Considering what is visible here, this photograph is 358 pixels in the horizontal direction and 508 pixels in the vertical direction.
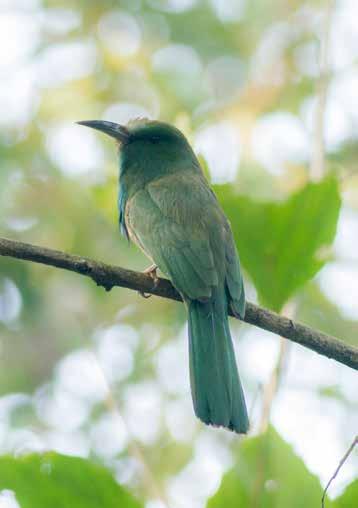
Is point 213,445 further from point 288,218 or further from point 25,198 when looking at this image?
point 288,218

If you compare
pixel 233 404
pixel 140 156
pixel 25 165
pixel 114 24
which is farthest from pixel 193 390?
pixel 114 24

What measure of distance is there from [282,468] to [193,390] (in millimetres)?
1423

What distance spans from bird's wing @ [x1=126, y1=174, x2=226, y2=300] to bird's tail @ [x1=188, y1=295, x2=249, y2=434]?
0.28ft

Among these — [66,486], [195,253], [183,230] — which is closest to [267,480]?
[66,486]

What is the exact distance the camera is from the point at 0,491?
1628mm

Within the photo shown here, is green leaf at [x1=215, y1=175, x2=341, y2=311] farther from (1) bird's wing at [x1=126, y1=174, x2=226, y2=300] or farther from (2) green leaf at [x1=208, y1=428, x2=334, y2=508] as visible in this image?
(1) bird's wing at [x1=126, y1=174, x2=226, y2=300]

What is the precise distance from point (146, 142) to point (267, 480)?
3.13 m

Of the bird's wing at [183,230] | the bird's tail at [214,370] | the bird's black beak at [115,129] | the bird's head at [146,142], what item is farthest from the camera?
→ the bird's black beak at [115,129]

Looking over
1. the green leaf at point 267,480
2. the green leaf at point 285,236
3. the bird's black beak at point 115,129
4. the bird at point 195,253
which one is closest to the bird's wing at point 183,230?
the bird at point 195,253

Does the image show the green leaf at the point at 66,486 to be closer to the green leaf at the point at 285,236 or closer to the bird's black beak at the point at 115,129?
the green leaf at the point at 285,236

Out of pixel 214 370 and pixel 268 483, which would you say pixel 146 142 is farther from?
pixel 268 483

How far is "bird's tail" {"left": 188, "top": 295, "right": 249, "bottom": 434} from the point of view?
9.40 feet

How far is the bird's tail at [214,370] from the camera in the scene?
9.40 feet

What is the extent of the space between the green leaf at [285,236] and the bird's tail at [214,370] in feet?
2.19
